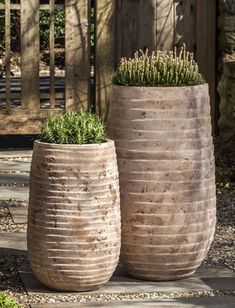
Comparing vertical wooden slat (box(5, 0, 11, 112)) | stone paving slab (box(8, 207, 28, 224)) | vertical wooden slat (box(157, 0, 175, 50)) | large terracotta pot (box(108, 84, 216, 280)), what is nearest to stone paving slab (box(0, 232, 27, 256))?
stone paving slab (box(8, 207, 28, 224))

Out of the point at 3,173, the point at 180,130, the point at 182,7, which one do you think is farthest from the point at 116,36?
the point at 180,130

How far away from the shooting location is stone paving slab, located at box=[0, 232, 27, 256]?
6.95m

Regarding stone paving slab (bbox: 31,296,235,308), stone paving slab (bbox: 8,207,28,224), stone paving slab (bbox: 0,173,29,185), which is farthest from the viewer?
stone paving slab (bbox: 0,173,29,185)

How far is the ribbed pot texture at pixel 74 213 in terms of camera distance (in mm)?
5762

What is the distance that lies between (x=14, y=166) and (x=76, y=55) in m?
1.49

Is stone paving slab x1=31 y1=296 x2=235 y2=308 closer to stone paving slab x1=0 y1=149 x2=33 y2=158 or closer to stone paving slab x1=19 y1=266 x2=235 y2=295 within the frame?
stone paving slab x1=19 y1=266 x2=235 y2=295

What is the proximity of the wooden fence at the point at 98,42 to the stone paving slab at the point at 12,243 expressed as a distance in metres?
3.68

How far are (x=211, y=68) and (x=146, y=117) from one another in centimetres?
520

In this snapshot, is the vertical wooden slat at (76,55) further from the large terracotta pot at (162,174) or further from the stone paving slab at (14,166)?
the large terracotta pot at (162,174)

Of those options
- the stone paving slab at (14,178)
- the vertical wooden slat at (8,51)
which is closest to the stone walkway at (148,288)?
the stone paving slab at (14,178)

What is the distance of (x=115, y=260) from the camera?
5.99 metres

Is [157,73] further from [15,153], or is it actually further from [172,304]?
[15,153]

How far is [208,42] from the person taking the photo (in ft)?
36.3

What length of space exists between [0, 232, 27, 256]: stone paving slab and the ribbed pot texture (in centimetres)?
102
